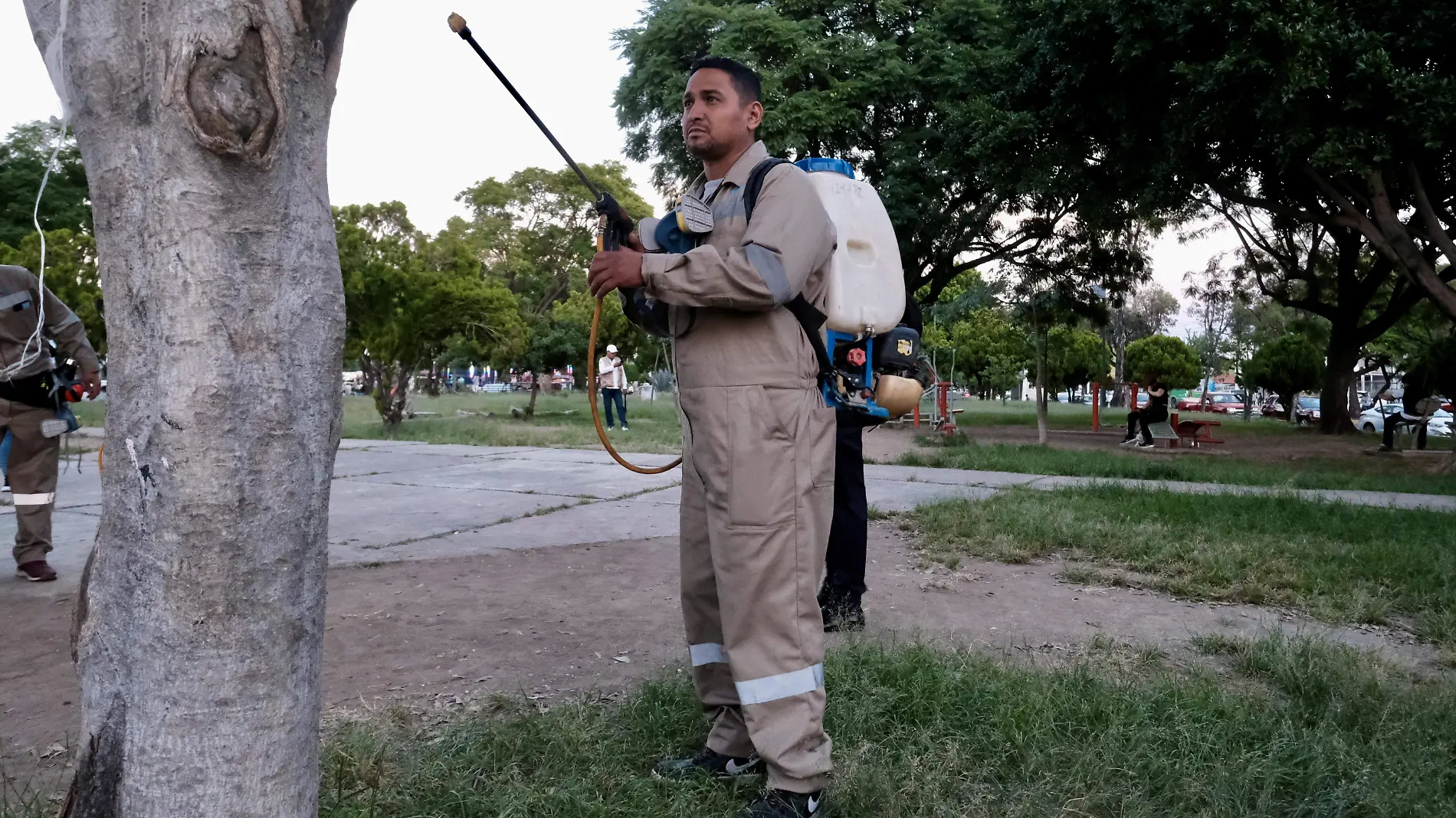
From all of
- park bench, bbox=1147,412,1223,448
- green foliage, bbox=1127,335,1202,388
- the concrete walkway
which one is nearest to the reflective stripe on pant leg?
the concrete walkway

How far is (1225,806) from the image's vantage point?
232 centimetres

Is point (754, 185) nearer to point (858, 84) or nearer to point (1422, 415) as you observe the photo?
point (858, 84)

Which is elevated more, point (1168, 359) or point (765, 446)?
point (1168, 359)

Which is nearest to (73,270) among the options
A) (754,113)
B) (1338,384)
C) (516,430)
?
(516,430)

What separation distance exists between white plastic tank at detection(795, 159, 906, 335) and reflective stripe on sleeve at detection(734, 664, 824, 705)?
926 millimetres

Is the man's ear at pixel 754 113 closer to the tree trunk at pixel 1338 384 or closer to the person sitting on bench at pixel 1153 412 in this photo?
the person sitting on bench at pixel 1153 412

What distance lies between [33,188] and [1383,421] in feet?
108

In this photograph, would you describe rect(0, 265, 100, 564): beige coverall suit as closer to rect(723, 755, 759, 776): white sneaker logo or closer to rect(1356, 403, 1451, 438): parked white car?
rect(723, 755, 759, 776): white sneaker logo

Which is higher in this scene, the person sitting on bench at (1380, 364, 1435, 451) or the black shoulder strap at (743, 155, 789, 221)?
the black shoulder strap at (743, 155, 789, 221)

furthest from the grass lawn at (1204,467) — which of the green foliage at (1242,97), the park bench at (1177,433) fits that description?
the green foliage at (1242,97)

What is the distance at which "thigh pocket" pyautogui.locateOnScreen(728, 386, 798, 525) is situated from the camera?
2229mm

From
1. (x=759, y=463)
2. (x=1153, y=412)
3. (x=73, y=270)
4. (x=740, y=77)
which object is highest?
(x=73, y=270)

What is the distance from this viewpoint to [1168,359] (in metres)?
42.4

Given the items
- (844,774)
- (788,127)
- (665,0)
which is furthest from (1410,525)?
(665,0)
